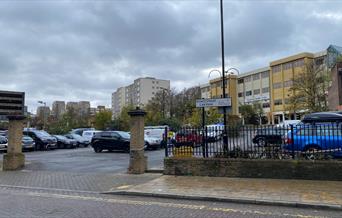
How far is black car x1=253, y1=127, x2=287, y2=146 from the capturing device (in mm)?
14070

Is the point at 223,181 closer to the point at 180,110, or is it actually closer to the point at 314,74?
the point at 314,74

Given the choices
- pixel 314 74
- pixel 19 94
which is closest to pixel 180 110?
pixel 314 74

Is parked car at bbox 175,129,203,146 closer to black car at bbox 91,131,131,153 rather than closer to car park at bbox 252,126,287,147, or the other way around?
→ car park at bbox 252,126,287,147

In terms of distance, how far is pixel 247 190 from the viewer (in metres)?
10.9

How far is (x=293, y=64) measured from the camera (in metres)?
91.9

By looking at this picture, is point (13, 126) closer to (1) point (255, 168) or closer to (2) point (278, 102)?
(1) point (255, 168)

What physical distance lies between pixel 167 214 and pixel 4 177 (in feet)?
31.5

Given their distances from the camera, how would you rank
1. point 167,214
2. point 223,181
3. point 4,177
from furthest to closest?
point 4,177 → point 223,181 → point 167,214

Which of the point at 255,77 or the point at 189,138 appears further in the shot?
the point at 255,77

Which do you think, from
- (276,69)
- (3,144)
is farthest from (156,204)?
(276,69)

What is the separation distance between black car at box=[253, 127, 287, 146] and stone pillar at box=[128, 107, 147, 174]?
14.7 ft

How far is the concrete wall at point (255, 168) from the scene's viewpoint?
12.6 m

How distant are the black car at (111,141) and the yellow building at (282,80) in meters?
68.5

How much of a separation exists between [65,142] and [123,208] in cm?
3021
